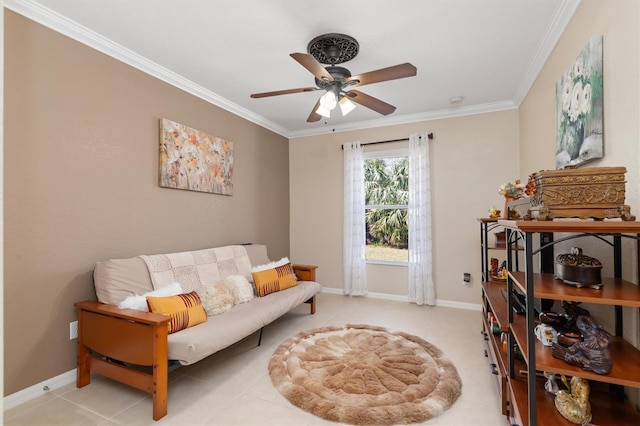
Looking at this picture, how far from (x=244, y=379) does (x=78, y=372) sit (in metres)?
1.16

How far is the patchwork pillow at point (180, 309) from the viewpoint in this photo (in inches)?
81.4

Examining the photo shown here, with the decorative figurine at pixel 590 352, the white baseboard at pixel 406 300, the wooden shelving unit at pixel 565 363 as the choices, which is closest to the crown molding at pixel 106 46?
the white baseboard at pixel 406 300

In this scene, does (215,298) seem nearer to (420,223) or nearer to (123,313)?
(123,313)

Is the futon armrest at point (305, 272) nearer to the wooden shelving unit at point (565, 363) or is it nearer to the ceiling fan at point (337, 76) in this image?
the ceiling fan at point (337, 76)

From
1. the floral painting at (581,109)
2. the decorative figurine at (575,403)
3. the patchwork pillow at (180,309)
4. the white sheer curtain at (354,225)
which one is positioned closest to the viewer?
the decorative figurine at (575,403)

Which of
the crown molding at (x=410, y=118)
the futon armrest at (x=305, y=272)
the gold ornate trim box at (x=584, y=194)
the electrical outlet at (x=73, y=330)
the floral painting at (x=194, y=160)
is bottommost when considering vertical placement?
the electrical outlet at (x=73, y=330)

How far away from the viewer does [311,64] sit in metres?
1.98

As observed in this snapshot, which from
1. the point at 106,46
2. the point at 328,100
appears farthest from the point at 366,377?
the point at 106,46

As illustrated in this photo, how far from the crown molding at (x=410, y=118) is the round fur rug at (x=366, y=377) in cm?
282

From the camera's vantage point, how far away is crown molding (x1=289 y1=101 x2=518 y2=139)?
12.3 ft

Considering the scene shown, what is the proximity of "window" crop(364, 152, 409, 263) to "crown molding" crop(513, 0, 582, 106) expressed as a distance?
65.2 inches

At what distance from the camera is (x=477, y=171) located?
3.87m

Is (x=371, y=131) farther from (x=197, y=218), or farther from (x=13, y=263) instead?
(x=13, y=263)

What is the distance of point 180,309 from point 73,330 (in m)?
0.83
